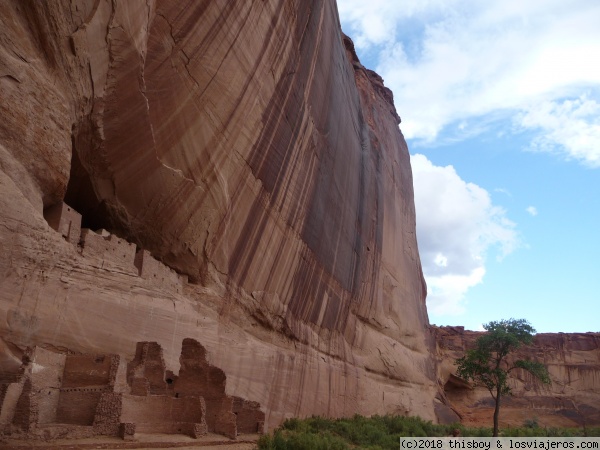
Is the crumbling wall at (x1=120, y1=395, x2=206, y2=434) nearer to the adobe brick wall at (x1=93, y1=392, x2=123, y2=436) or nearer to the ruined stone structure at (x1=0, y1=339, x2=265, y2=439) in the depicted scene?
the ruined stone structure at (x1=0, y1=339, x2=265, y2=439)

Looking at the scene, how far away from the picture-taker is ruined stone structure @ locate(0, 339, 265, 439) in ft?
28.1

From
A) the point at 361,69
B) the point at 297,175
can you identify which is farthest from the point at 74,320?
the point at 361,69

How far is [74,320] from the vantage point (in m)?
10.7

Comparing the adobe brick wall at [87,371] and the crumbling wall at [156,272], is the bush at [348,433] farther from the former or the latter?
the crumbling wall at [156,272]

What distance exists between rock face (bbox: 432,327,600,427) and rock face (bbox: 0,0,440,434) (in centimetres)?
1745

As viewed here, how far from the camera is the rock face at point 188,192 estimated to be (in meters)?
10.1

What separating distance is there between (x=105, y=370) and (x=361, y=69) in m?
26.3

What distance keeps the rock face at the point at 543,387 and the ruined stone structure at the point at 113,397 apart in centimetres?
2657

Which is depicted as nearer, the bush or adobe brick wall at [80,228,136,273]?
adobe brick wall at [80,228,136,273]

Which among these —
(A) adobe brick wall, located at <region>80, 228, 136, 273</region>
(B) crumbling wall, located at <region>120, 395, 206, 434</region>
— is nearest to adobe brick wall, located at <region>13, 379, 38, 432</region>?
(B) crumbling wall, located at <region>120, 395, 206, 434</region>

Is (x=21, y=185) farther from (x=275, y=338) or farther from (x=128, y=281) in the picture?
(x=275, y=338)

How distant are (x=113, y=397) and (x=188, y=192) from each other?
5.49 m

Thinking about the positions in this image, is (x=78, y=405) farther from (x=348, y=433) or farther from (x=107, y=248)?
(x=348, y=433)

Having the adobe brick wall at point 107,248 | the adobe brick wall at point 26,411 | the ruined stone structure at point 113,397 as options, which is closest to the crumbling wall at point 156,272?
the adobe brick wall at point 107,248
